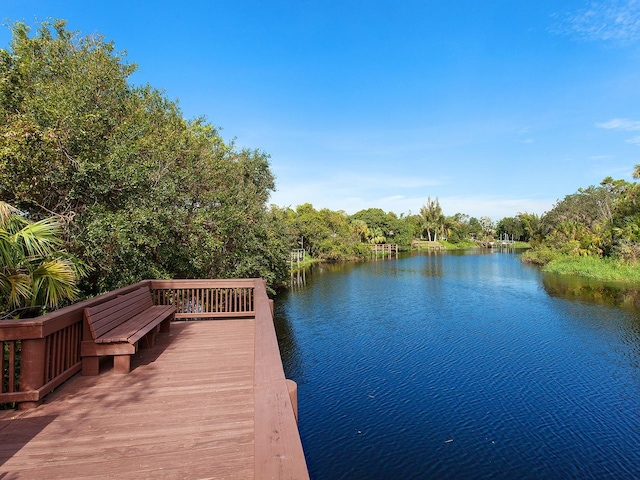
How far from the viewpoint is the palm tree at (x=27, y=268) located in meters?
4.34

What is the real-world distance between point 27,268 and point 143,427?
333cm

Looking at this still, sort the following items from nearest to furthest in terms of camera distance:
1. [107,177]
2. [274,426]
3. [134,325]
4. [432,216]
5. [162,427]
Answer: [274,426] → [162,427] → [134,325] → [107,177] → [432,216]

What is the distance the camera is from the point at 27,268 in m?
4.91

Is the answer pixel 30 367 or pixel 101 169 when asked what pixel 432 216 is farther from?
pixel 30 367

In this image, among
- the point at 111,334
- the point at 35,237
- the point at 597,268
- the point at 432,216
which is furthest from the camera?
the point at 432,216

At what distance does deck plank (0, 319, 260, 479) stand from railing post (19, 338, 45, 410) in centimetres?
18

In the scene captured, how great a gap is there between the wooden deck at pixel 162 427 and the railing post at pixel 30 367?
0.57ft

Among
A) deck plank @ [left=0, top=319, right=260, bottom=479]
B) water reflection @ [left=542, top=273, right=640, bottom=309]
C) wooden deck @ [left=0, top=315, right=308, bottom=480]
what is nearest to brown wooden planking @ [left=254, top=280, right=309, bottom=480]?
wooden deck @ [left=0, top=315, right=308, bottom=480]

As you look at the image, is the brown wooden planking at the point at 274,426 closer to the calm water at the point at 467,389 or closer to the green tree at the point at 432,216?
the calm water at the point at 467,389

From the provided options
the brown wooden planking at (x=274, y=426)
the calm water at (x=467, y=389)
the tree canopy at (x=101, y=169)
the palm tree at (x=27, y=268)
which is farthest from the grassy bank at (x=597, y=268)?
the palm tree at (x=27, y=268)

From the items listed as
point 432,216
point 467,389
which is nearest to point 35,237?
point 467,389

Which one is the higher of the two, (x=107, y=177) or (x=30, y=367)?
(x=107, y=177)

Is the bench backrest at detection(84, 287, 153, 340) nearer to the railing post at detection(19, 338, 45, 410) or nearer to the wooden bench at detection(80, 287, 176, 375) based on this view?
the wooden bench at detection(80, 287, 176, 375)

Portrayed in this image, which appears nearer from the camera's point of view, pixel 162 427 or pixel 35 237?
pixel 162 427
